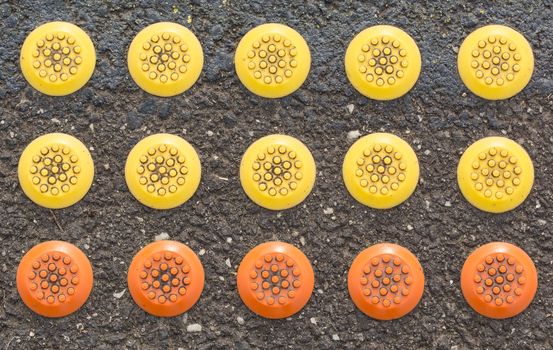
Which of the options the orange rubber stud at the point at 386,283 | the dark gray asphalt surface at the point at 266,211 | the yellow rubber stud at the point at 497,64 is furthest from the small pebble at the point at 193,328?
the yellow rubber stud at the point at 497,64

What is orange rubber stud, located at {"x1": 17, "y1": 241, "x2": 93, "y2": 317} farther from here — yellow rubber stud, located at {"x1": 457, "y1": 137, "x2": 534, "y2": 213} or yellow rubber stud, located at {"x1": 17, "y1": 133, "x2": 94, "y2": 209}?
yellow rubber stud, located at {"x1": 457, "y1": 137, "x2": 534, "y2": 213}

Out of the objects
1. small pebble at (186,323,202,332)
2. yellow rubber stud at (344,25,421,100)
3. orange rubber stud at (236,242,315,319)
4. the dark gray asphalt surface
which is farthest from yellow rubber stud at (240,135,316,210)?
small pebble at (186,323,202,332)

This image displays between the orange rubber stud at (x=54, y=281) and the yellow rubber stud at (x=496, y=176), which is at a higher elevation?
the yellow rubber stud at (x=496, y=176)

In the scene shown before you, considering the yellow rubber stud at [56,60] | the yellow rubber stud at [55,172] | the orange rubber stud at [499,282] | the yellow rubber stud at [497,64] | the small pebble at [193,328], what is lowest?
the small pebble at [193,328]

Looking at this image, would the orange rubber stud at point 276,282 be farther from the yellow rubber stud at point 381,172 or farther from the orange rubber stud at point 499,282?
the orange rubber stud at point 499,282

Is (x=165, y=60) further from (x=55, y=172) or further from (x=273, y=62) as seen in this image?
(x=55, y=172)

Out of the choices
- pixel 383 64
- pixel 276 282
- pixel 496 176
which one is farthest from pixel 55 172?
pixel 496 176

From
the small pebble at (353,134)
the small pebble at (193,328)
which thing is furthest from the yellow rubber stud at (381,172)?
the small pebble at (193,328)

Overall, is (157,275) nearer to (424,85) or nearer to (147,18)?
(147,18)
